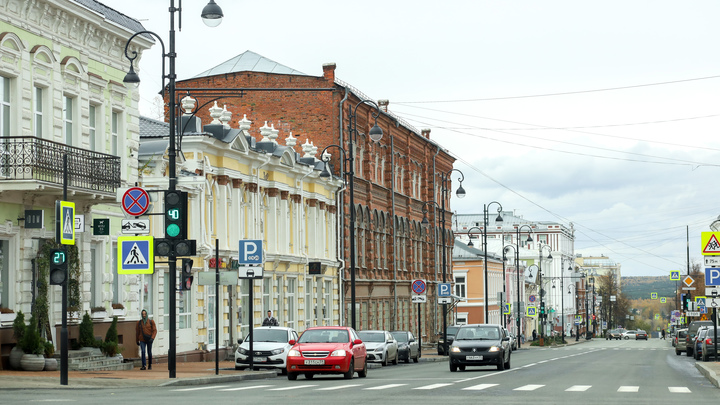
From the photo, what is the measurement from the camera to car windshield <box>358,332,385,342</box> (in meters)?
39.4

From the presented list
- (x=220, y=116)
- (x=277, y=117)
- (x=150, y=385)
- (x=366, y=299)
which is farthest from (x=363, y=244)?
(x=150, y=385)

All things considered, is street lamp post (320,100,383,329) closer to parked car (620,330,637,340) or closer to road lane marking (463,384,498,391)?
road lane marking (463,384,498,391)

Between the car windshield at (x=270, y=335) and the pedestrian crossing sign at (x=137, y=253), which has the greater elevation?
the pedestrian crossing sign at (x=137, y=253)

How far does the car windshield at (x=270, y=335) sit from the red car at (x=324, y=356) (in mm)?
5272

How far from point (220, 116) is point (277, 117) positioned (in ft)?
41.8

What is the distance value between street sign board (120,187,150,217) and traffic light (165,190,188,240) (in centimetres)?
93

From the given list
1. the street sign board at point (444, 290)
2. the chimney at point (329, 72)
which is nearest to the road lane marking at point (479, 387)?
the street sign board at point (444, 290)

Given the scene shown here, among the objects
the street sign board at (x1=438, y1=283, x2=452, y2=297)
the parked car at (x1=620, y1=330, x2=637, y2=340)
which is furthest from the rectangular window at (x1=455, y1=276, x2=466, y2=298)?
the parked car at (x1=620, y1=330, x2=637, y2=340)

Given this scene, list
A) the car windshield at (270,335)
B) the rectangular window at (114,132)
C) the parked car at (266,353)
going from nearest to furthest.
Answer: the parked car at (266,353) < the rectangular window at (114,132) < the car windshield at (270,335)

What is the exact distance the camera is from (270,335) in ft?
108

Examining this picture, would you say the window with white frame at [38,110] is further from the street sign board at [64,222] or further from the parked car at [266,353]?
the parked car at [266,353]

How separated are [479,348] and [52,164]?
13.4 m

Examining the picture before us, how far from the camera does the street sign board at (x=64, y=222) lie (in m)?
21.6

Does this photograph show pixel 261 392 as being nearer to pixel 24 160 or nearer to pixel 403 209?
pixel 24 160
